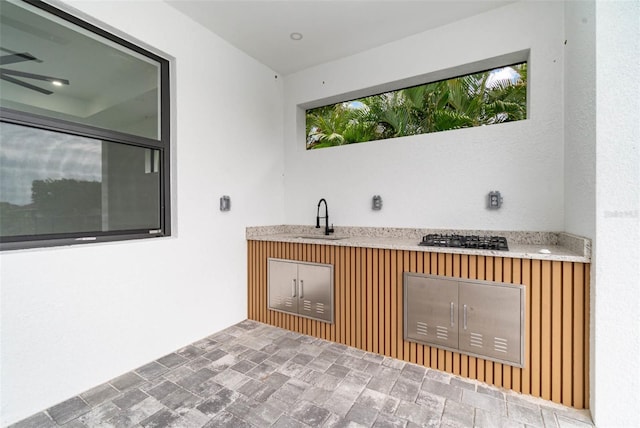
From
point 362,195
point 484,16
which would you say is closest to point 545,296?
point 362,195

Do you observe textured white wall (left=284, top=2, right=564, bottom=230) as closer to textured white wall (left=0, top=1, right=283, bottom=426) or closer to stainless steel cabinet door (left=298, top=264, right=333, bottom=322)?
textured white wall (left=0, top=1, right=283, bottom=426)

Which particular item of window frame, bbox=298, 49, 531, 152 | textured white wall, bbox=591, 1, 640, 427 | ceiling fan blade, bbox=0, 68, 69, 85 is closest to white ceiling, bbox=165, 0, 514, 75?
window frame, bbox=298, 49, 531, 152

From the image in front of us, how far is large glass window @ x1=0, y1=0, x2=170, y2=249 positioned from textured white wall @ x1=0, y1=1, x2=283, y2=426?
5.9 inches

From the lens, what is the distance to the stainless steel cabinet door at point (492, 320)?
1.85 m

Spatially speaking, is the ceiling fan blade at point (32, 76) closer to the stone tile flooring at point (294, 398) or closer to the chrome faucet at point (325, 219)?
the stone tile flooring at point (294, 398)

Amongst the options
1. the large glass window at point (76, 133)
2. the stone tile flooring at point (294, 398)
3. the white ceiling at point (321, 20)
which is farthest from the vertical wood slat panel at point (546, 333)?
the large glass window at point (76, 133)

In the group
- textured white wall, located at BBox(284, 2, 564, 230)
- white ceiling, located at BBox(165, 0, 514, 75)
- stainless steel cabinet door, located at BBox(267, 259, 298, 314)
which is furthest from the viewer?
stainless steel cabinet door, located at BBox(267, 259, 298, 314)

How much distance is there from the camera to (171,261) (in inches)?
95.5

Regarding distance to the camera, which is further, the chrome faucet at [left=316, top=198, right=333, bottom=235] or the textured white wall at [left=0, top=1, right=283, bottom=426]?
the chrome faucet at [left=316, top=198, right=333, bottom=235]

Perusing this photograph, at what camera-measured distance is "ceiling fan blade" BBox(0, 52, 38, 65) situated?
1.67 m

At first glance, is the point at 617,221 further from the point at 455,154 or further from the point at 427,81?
the point at 427,81

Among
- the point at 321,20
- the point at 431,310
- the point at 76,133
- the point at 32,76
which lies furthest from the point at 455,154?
the point at 32,76

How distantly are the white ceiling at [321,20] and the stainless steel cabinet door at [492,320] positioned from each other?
2.48m

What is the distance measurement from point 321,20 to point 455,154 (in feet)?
6.08
